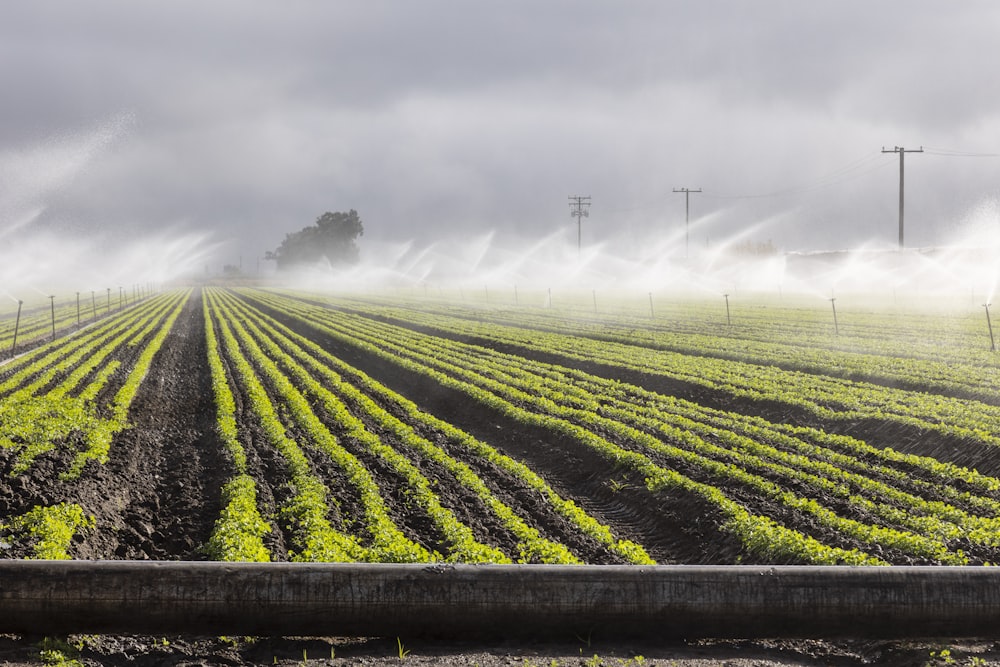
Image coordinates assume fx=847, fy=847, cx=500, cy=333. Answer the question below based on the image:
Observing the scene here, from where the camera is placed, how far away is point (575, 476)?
13.2 m

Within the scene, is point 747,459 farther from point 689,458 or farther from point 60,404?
point 60,404

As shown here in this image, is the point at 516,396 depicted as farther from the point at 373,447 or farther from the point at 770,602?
the point at 770,602

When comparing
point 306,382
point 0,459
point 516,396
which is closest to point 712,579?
point 0,459

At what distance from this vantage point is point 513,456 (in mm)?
14758

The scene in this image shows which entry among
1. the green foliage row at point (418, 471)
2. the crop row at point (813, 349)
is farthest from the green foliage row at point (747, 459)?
the crop row at point (813, 349)

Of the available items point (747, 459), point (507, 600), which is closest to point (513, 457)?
point (747, 459)

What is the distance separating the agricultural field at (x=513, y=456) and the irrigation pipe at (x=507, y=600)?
1.99m

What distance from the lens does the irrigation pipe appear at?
19.7ft

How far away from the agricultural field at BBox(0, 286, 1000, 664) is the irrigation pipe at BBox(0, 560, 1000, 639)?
1.99 meters

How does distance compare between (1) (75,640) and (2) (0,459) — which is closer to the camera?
(1) (75,640)

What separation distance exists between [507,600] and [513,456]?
863 cm

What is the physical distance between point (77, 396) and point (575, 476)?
13167mm

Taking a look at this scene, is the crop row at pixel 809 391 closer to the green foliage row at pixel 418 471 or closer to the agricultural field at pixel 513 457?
the agricultural field at pixel 513 457

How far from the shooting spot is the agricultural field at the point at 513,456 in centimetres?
920
